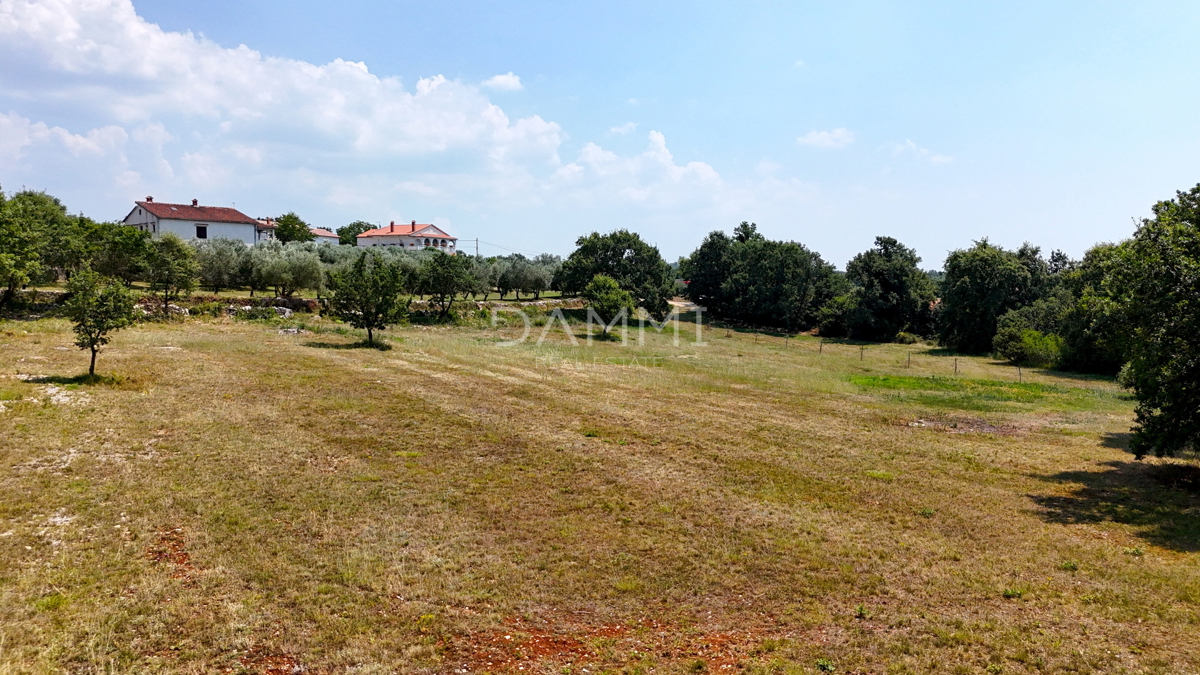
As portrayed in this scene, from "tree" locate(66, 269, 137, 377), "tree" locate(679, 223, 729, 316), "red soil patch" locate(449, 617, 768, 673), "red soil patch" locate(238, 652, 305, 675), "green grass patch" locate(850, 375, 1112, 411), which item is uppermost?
"tree" locate(679, 223, 729, 316)

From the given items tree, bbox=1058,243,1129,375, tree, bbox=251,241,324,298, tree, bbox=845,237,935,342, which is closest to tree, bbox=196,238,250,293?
tree, bbox=251,241,324,298

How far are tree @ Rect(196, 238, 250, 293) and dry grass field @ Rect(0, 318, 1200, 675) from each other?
33.3 m

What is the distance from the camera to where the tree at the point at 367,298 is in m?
43.9

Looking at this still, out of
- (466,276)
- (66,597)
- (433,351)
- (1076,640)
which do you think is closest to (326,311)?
(433,351)

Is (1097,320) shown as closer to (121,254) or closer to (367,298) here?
(367,298)

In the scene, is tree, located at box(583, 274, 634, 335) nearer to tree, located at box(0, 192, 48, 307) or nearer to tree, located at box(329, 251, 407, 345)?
tree, located at box(329, 251, 407, 345)

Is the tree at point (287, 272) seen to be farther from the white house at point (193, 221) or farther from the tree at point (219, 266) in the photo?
the white house at point (193, 221)

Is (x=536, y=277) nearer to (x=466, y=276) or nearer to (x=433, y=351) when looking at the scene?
(x=466, y=276)

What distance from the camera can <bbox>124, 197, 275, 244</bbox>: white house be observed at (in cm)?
9240

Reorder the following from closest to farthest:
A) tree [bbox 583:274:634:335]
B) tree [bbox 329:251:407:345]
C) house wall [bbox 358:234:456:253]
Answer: tree [bbox 329:251:407:345] → tree [bbox 583:274:634:335] → house wall [bbox 358:234:456:253]

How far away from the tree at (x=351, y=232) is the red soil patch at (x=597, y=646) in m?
150

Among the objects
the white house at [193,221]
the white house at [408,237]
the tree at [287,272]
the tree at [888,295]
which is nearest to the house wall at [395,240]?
the white house at [408,237]

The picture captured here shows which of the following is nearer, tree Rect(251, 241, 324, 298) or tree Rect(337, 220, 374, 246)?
tree Rect(251, 241, 324, 298)

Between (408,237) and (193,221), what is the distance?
5708 cm
